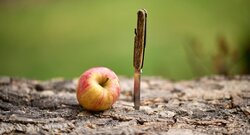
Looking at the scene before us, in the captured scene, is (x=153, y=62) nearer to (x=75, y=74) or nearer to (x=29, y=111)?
(x=75, y=74)

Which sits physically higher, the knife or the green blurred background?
the green blurred background

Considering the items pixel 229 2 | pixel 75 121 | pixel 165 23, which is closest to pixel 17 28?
pixel 165 23

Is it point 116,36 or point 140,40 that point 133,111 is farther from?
point 116,36

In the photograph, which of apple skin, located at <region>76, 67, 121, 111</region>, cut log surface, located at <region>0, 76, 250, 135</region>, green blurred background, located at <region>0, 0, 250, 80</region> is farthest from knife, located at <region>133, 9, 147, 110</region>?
green blurred background, located at <region>0, 0, 250, 80</region>

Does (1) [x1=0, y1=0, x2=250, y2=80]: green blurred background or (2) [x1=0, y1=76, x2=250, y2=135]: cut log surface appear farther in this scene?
(1) [x1=0, y1=0, x2=250, y2=80]: green blurred background

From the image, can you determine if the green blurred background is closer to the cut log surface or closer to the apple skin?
the cut log surface

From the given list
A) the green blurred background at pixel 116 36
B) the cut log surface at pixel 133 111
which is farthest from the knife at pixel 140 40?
the green blurred background at pixel 116 36
